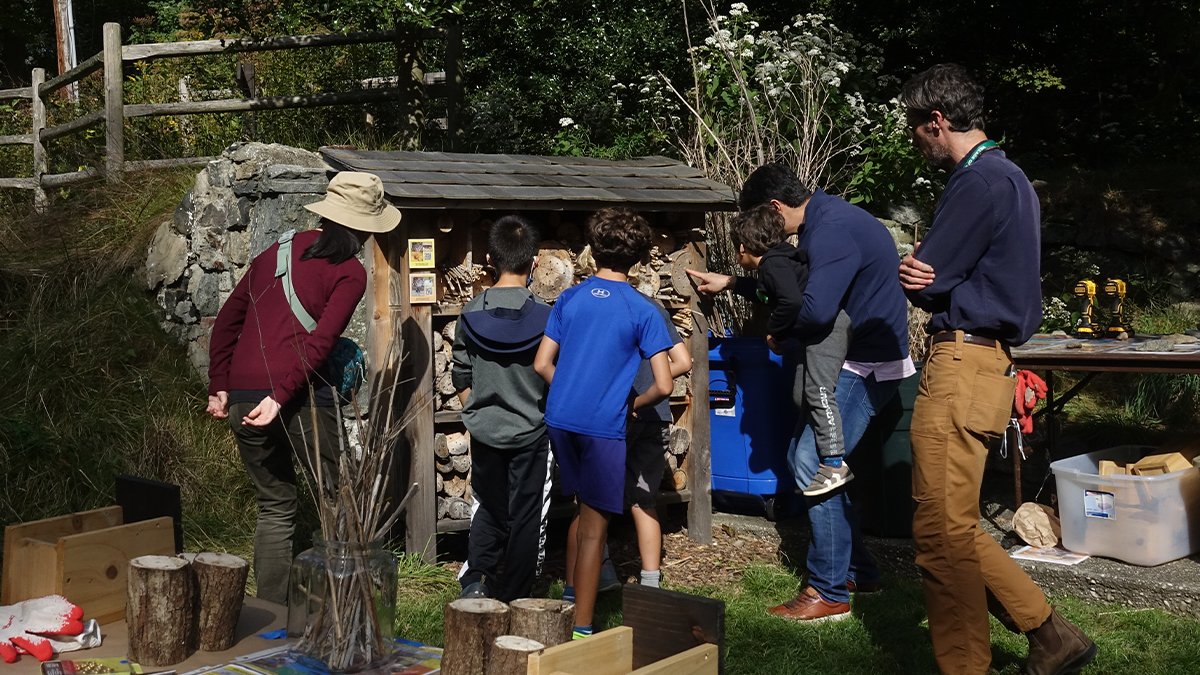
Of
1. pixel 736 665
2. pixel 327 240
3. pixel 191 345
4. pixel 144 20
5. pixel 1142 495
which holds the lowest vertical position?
pixel 736 665

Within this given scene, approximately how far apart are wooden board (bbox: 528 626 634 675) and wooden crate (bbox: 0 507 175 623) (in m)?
1.51

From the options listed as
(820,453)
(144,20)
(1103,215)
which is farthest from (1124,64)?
(144,20)

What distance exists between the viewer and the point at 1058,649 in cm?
412

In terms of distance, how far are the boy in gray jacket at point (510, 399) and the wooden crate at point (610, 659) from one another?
7.43 feet

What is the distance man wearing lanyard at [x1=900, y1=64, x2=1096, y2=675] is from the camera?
Answer: 3.91m

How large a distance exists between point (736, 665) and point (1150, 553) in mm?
2139

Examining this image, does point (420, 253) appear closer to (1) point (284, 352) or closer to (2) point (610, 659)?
(1) point (284, 352)

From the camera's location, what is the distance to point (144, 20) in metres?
21.2

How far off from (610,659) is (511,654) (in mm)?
241

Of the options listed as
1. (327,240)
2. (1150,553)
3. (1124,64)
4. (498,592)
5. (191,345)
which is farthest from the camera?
(1124,64)

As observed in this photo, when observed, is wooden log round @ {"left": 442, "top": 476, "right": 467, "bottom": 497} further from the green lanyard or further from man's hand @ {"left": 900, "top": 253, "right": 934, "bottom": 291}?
the green lanyard

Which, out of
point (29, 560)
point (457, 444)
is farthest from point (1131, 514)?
point (29, 560)

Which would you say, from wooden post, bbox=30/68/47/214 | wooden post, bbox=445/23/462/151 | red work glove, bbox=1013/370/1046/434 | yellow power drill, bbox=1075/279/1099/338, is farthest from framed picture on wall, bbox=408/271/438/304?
wooden post, bbox=30/68/47/214

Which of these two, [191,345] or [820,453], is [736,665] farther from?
[191,345]
